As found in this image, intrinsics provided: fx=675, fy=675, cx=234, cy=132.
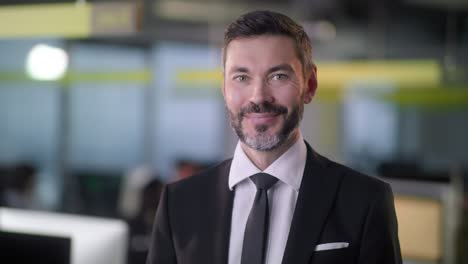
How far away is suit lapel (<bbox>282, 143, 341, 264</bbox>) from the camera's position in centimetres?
117

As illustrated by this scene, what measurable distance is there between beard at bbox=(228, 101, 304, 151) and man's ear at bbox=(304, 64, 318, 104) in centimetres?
2

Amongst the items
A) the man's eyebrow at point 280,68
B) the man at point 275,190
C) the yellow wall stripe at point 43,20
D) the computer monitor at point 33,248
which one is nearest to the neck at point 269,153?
the man at point 275,190

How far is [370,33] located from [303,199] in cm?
718

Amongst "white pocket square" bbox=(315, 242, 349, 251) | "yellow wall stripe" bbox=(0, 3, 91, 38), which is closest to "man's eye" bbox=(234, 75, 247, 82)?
"white pocket square" bbox=(315, 242, 349, 251)

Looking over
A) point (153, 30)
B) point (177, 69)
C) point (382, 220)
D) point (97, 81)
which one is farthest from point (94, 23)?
point (97, 81)

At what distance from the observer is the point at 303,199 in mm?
1208

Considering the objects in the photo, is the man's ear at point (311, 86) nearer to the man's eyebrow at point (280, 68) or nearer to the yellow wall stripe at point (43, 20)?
the man's eyebrow at point (280, 68)

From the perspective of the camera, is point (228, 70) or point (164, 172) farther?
point (164, 172)

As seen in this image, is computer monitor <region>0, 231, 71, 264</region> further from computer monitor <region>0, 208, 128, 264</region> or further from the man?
the man

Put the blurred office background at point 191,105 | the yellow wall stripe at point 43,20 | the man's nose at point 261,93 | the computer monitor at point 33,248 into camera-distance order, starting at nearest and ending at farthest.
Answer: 1. the man's nose at point 261,93
2. the computer monitor at point 33,248
3. the yellow wall stripe at point 43,20
4. the blurred office background at point 191,105

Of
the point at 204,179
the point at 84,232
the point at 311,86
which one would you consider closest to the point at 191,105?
the point at 84,232

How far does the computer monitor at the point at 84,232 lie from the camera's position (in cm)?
173

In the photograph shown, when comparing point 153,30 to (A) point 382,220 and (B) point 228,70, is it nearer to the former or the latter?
(B) point 228,70

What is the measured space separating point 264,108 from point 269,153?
10 centimetres
